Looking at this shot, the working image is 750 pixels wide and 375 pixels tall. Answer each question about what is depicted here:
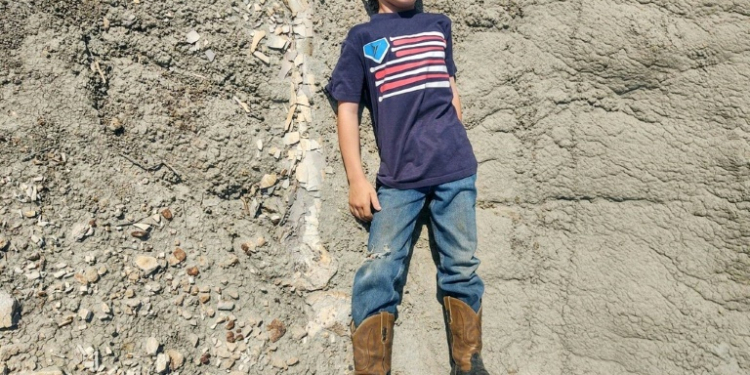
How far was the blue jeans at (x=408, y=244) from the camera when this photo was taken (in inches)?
81.4

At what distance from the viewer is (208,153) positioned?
2.05m

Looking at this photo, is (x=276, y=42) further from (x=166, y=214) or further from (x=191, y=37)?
(x=166, y=214)

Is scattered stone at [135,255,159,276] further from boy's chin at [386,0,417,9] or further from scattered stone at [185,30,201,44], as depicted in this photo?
boy's chin at [386,0,417,9]

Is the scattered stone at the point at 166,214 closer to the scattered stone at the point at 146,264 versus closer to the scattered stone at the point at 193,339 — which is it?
the scattered stone at the point at 146,264

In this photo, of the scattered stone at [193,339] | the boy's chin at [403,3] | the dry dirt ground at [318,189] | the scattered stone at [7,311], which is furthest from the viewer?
the boy's chin at [403,3]

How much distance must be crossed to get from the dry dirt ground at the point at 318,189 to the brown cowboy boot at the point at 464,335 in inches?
4.8

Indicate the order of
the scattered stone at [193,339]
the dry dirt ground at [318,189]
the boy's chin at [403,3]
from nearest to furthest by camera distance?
the dry dirt ground at [318,189], the scattered stone at [193,339], the boy's chin at [403,3]

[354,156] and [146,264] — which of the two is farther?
[354,156]

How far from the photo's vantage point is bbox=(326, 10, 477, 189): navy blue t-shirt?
6.81 feet

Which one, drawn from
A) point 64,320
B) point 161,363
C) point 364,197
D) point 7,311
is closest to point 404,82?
point 364,197

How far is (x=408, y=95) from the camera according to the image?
2.08m

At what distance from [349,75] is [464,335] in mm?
1080

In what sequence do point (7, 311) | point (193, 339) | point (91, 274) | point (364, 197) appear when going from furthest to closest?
point (364, 197)
point (193, 339)
point (91, 274)
point (7, 311)

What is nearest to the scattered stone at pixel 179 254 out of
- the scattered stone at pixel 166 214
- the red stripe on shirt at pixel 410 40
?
the scattered stone at pixel 166 214
